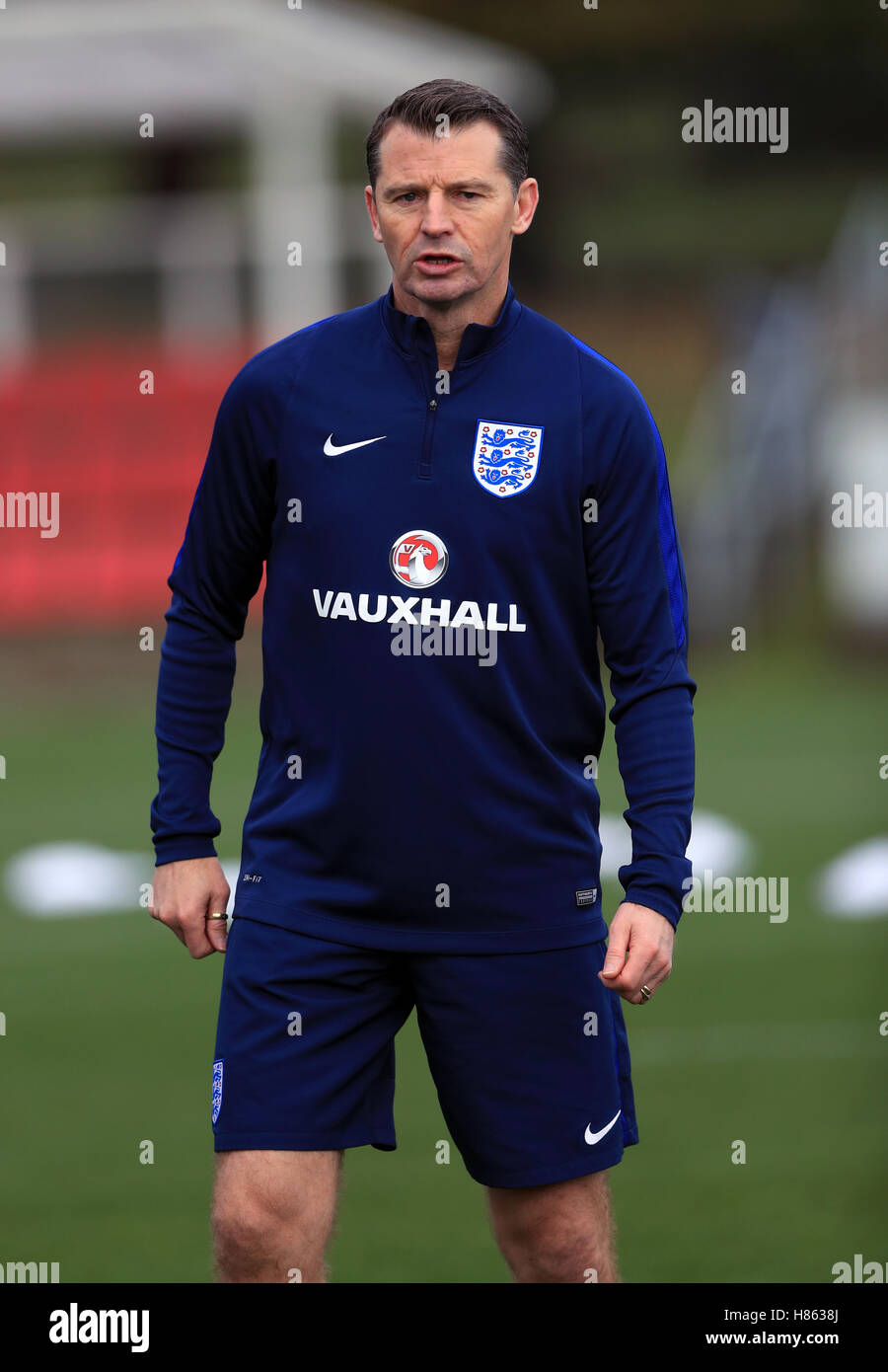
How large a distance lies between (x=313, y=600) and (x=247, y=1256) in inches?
42.4

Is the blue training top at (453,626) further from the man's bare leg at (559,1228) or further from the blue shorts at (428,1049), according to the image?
the man's bare leg at (559,1228)

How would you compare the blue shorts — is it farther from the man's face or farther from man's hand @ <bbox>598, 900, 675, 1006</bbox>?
the man's face

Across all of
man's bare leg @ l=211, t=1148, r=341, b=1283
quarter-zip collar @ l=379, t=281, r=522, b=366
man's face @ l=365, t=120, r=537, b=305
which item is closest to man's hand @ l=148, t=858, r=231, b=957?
man's bare leg @ l=211, t=1148, r=341, b=1283

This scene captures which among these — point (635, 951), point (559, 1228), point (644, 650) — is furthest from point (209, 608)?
point (559, 1228)

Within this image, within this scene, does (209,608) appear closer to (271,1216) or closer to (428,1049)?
(428,1049)

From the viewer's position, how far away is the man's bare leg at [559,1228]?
3947 millimetres

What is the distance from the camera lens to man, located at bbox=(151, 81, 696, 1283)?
12.3ft

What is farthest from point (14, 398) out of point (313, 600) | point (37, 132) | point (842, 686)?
point (313, 600)

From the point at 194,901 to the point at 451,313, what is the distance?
110cm

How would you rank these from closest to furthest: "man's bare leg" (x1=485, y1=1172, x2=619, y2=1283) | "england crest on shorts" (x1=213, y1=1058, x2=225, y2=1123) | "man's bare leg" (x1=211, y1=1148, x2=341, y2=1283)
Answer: "man's bare leg" (x1=211, y1=1148, x2=341, y2=1283) < "england crest on shorts" (x1=213, y1=1058, x2=225, y2=1123) < "man's bare leg" (x1=485, y1=1172, x2=619, y2=1283)

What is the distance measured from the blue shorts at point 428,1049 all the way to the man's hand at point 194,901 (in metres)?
0.04

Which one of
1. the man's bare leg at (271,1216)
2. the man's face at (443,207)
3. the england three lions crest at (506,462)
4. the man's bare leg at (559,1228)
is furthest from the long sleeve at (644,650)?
the man's bare leg at (271,1216)

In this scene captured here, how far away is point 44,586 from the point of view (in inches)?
717

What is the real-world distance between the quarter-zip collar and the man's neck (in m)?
0.01
